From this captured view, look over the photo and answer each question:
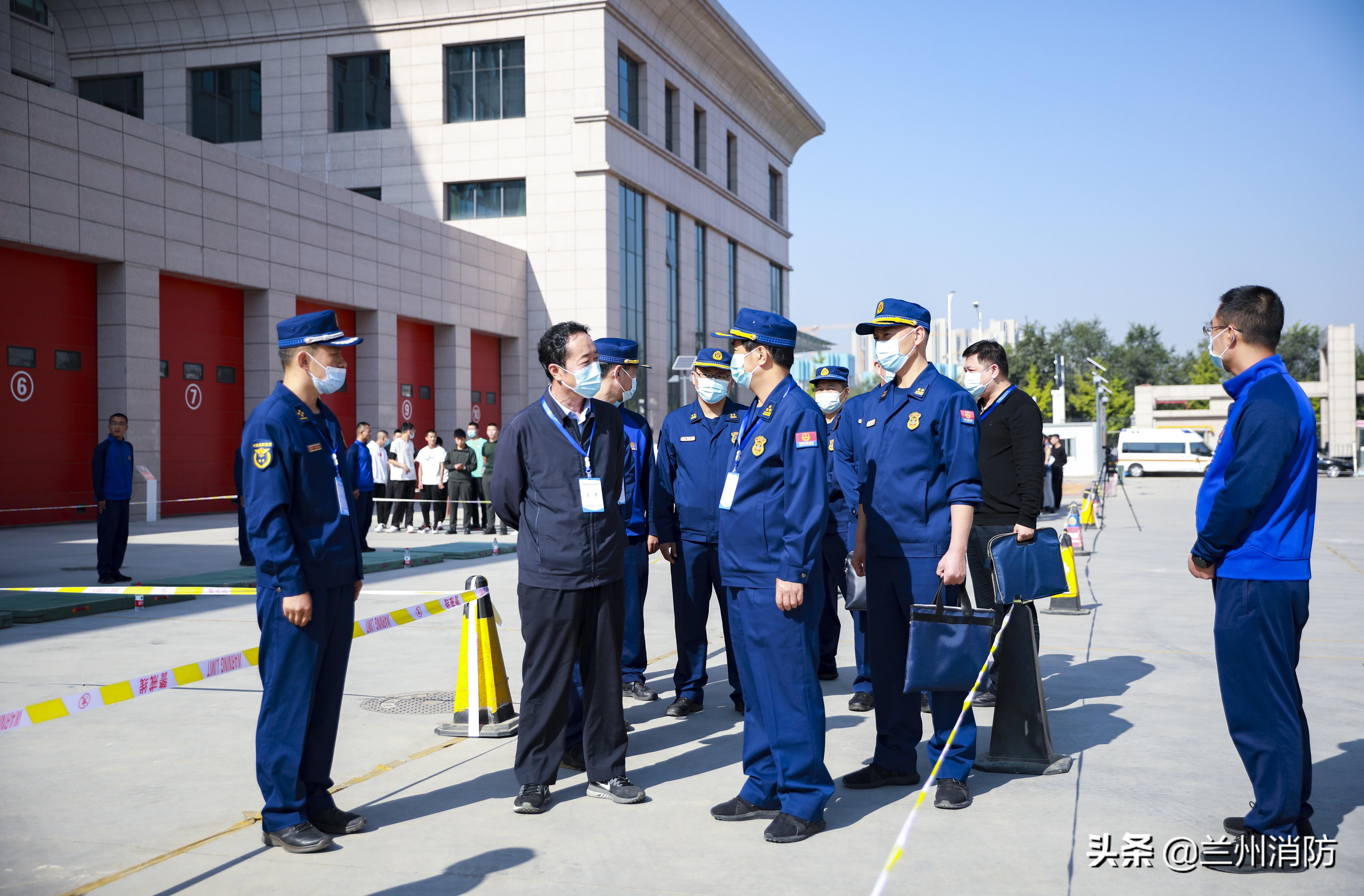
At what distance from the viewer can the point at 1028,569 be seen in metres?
5.67

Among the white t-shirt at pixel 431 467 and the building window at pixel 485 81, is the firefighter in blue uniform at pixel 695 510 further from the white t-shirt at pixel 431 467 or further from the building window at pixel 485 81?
the building window at pixel 485 81

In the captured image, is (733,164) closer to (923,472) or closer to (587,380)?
(587,380)

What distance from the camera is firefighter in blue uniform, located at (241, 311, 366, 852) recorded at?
4.20 meters

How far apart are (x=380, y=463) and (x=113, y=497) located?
308 inches

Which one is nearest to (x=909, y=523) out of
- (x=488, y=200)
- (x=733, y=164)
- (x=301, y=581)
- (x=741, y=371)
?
(x=741, y=371)

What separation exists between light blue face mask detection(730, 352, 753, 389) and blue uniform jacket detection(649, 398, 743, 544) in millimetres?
1080

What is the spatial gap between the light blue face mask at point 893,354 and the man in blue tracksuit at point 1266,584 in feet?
4.87

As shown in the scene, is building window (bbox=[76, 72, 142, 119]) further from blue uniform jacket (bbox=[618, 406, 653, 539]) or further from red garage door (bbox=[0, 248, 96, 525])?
blue uniform jacket (bbox=[618, 406, 653, 539])

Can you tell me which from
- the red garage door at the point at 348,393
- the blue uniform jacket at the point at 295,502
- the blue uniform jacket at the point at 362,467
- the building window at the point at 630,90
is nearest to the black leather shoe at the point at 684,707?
the blue uniform jacket at the point at 295,502

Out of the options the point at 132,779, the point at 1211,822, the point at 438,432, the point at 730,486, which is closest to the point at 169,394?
the point at 438,432

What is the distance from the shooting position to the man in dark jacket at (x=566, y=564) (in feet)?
15.7

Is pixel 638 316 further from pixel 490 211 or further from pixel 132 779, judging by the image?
pixel 132 779

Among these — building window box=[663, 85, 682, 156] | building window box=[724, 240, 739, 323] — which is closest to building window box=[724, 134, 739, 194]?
building window box=[724, 240, 739, 323]

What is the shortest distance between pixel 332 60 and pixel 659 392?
16336mm
